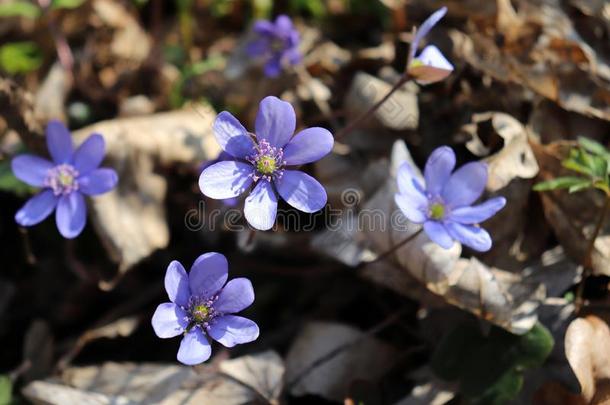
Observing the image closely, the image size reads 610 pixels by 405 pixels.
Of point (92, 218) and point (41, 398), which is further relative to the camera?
point (92, 218)

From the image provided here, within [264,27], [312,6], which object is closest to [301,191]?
[264,27]

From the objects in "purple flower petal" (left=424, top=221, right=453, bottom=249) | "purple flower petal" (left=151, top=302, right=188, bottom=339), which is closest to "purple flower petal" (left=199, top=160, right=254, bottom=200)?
"purple flower petal" (left=151, top=302, right=188, bottom=339)

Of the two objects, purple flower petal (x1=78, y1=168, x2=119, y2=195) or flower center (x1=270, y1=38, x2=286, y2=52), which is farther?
flower center (x1=270, y1=38, x2=286, y2=52)

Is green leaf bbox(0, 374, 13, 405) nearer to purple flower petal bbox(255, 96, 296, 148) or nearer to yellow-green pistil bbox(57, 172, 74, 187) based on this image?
yellow-green pistil bbox(57, 172, 74, 187)

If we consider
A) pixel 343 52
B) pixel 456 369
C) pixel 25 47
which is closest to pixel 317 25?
pixel 343 52

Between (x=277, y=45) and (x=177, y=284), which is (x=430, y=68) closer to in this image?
(x=277, y=45)

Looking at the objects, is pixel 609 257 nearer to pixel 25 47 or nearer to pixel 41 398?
pixel 41 398
